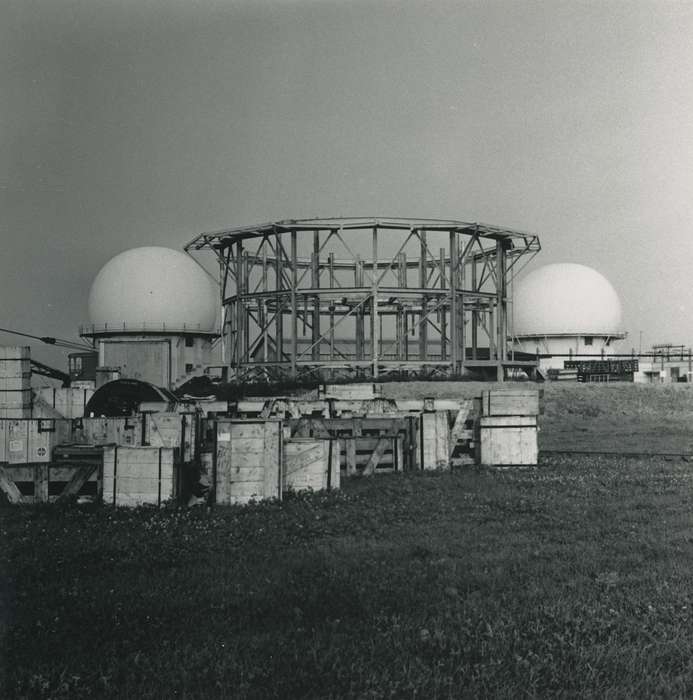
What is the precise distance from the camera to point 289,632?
532cm

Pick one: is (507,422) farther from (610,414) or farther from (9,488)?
(610,414)

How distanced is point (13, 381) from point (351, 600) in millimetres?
12405

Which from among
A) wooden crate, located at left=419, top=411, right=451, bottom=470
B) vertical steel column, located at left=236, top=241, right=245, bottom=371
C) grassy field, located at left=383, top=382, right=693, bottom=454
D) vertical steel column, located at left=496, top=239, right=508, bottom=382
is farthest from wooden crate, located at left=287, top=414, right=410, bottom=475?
vertical steel column, located at left=496, top=239, right=508, bottom=382

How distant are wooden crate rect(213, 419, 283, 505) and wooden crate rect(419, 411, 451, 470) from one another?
3.87m

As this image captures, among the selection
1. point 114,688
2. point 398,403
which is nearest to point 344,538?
point 114,688

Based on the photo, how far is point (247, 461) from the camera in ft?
33.3

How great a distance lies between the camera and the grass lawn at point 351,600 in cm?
463

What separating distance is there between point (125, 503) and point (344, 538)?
10.5ft

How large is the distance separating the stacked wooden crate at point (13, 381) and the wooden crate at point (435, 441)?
834 centimetres

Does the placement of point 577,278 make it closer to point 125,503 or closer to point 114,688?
point 125,503

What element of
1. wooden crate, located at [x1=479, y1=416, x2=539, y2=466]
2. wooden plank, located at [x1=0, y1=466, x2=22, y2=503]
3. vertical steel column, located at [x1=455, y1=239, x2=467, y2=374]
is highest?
vertical steel column, located at [x1=455, y1=239, x2=467, y2=374]

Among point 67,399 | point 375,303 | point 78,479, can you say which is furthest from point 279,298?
point 78,479

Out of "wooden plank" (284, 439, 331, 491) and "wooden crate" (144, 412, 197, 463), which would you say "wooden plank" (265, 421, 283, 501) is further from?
"wooden crate" (144, 412, 197, 463)

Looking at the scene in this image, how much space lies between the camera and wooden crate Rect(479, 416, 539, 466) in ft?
45.8
